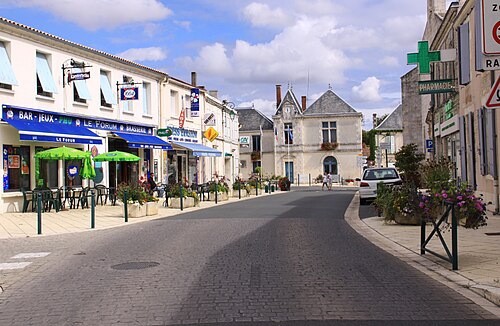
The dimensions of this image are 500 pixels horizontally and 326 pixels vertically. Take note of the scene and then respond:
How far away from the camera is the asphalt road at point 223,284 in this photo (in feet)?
18.9

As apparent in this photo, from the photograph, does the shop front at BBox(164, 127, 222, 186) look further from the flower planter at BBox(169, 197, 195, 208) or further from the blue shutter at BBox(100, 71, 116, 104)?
the flower planter at BBox(169, 197, 195, 208)

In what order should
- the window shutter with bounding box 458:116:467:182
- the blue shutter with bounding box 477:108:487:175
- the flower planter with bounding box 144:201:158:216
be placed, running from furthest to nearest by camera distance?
the window shutter with bounding box 458:116:467:182, the flower planter with bounding box 144:201:158:216, the blue shutter with bounding box 477:108:487:175

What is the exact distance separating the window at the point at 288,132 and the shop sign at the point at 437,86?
126 feet

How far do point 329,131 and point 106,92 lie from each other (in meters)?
39.2

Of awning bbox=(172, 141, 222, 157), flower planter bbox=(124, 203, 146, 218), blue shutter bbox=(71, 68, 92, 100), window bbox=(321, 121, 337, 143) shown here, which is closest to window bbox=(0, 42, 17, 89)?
blue shutter bbox=(71, 68, 92, 100)

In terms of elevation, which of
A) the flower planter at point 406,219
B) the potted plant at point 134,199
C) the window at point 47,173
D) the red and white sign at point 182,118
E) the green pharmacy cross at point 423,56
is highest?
the green pharmacy cross at point 423,56

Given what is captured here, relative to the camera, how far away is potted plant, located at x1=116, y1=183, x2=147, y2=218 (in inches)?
715

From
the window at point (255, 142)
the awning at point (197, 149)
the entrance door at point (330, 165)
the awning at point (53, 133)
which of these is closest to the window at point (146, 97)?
the awning at point (197, 149)

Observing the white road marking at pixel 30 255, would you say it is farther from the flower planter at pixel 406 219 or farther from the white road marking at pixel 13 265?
the flower planter at pixel 406 219

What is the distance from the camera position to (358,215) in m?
18.0

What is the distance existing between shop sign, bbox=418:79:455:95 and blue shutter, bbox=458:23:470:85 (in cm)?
328

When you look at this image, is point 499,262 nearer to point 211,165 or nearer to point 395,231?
point 395,231

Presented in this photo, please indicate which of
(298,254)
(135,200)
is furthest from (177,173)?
(298,254)

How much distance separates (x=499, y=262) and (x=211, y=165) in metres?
31.0
